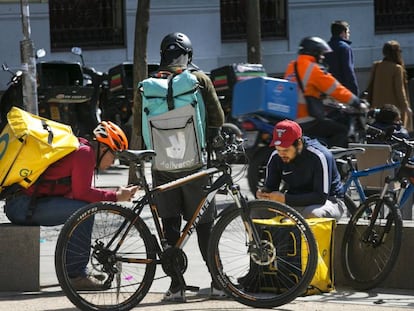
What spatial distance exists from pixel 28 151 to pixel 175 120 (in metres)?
0.96

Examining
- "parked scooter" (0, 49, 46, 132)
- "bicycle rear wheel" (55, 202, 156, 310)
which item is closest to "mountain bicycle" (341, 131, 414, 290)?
"bicycle rear wheel" (55, 202, 156, 310)

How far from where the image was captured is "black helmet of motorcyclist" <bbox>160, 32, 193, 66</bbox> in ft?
25.2

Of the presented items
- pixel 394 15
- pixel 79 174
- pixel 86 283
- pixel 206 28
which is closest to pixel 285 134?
pixel 79 174

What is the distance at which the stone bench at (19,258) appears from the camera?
7.67 metres

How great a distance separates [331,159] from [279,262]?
1.04m

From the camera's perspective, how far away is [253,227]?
7062mm

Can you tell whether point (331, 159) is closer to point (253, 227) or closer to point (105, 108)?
point (253, 227)

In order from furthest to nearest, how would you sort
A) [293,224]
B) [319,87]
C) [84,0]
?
[84,0] < [319,87] < [293,224]

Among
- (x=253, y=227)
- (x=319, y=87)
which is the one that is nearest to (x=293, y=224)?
(x=253, y=227)

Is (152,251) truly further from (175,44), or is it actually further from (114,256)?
Result: (175,44)

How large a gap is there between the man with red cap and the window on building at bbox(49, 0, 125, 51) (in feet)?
41.2

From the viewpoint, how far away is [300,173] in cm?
782

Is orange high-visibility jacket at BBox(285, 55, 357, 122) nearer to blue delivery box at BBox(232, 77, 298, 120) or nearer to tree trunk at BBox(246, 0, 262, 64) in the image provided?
blue delivery box at BBox(232, 77, 298, 120)

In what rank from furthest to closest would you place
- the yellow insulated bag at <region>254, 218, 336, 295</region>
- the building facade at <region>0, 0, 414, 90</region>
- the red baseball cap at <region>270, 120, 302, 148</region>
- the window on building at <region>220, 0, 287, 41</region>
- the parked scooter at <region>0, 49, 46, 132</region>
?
the window on building at <region>220, 0, 287, 41</region> → the building facade at <region>0, 0, 414, 90</region> → the parked scooter at <region>0, 49, 46, 132</region> → the red baseball cap at <region>270, 120, 302, 148</region> → the yellow insulated bag at <region>254, 218, 336, 295</region>
